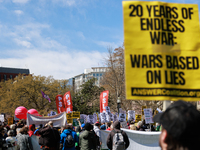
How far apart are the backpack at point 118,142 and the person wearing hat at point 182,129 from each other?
535 cm

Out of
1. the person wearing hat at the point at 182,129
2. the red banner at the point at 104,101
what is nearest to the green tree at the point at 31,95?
the red banner at the point at 104,101

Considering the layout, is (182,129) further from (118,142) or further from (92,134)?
(92,134)

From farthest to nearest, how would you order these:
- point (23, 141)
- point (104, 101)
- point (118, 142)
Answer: point (104, 101) < point (23, 141) < point (118, 142)

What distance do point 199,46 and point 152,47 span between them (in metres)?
0.80

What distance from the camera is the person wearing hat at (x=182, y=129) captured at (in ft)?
5.75

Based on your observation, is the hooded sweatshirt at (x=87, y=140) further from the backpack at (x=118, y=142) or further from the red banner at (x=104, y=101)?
the red banner at (x=104, y=101)

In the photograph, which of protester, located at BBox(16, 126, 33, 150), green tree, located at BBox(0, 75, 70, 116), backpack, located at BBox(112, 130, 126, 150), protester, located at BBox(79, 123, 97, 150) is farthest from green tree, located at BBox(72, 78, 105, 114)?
backpack, located at BBox(112, 130, 126, 150)

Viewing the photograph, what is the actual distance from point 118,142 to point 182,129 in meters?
5.49

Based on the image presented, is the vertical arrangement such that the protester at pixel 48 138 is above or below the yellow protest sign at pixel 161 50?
below

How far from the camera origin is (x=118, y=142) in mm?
7023

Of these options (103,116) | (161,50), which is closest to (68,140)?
(161,50)

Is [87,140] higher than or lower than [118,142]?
lower

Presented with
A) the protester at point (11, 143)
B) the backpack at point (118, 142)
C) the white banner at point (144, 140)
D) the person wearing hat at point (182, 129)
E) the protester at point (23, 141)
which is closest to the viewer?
the person wearing hat at point (182, 129)

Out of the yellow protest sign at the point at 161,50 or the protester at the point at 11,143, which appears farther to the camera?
the protester at the point at 11,143
